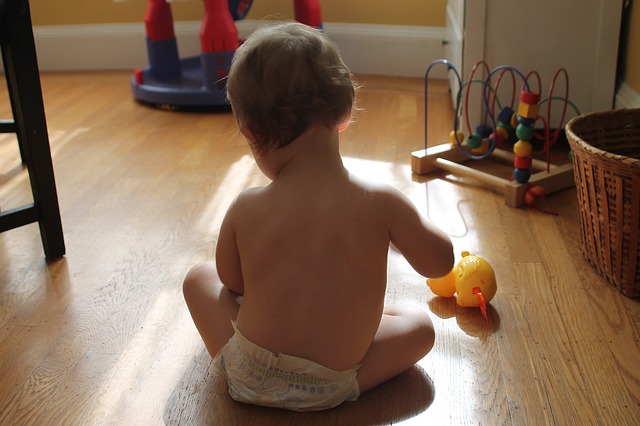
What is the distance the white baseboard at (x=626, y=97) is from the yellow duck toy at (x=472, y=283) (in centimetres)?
83

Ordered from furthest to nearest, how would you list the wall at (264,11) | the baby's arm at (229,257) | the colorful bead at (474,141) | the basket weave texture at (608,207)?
the wall at (264,11) → the colorful bead at (474,141) → the basket weave texture at (608,207) → the baby's arm at (229,257)

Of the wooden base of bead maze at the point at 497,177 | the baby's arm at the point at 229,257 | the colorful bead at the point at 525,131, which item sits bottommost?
the wooden base of bead maze at the point at 497,177

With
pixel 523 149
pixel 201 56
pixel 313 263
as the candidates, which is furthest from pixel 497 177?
pixel 201 56

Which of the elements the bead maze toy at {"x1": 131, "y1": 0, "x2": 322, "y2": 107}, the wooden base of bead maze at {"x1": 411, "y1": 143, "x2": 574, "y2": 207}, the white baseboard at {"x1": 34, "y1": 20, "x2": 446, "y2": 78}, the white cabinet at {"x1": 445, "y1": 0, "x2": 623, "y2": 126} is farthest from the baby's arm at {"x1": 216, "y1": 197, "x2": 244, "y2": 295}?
the white baseboard at {"x1": 34, "y1": 20, "x2": 446, "y2": 78}

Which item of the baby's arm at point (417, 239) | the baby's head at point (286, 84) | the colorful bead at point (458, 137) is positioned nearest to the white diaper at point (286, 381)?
the baby's arm at point (417, 239)

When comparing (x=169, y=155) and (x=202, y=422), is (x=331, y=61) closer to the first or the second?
(x=202, y=422)

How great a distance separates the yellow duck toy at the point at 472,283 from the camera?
4.24ft

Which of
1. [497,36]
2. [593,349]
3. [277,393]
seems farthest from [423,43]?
[277,393]

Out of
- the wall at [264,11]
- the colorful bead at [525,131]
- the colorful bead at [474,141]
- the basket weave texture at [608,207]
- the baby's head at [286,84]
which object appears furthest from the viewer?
the wall at [264,11]

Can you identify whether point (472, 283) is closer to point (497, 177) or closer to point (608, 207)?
point (608, 207)

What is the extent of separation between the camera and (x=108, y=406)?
1.09 m

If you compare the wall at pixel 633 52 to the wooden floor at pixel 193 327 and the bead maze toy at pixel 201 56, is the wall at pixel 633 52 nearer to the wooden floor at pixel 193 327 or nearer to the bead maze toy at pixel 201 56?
the wooden floor at pixel 193 327

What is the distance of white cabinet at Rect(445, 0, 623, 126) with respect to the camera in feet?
6.54

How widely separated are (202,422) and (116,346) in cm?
28
